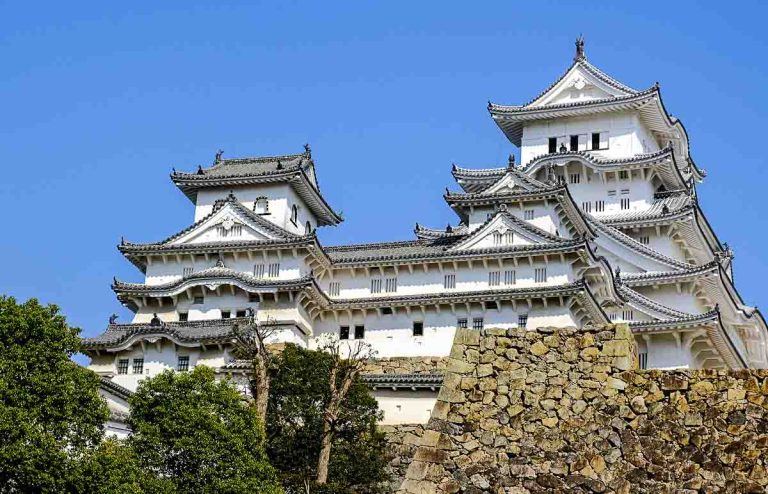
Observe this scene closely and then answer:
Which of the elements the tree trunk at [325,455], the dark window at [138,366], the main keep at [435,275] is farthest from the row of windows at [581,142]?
the tree trunk at [325,455]

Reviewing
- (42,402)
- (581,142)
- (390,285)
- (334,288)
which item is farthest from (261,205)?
(42,402)

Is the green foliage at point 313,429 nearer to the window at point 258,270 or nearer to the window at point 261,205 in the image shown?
the window at point 258,270

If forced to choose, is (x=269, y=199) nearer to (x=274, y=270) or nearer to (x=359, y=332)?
(x=274, y=270)

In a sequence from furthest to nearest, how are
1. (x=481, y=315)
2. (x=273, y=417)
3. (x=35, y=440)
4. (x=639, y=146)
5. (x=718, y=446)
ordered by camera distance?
1. (x=639, y=146)
2. (x=481, y=315)
3. (x=273, y=417)
4. (x=35, y=440)
5. (x=718, y=446)

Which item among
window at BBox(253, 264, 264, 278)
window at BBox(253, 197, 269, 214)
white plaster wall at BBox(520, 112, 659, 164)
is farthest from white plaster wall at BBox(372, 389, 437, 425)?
white plaster wall at BBox(520, 112, 659, 164)

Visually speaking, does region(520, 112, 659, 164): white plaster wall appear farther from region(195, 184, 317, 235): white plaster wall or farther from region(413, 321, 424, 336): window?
region(413, 321, 424, 336): window

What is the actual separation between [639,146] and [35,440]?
4777 cm

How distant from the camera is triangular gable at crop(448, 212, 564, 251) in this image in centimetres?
5497

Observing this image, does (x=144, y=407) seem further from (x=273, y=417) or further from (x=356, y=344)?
(x=356, y=344)

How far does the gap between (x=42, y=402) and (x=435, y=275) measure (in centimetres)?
3003

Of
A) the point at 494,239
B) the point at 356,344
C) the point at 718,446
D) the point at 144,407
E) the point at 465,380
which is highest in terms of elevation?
the point at 494,239

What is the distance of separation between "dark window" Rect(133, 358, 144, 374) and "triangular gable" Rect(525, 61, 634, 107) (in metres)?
28.3

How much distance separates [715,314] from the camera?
55094mm

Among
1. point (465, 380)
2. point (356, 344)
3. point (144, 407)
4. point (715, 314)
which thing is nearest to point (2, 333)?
point (144, 407)
